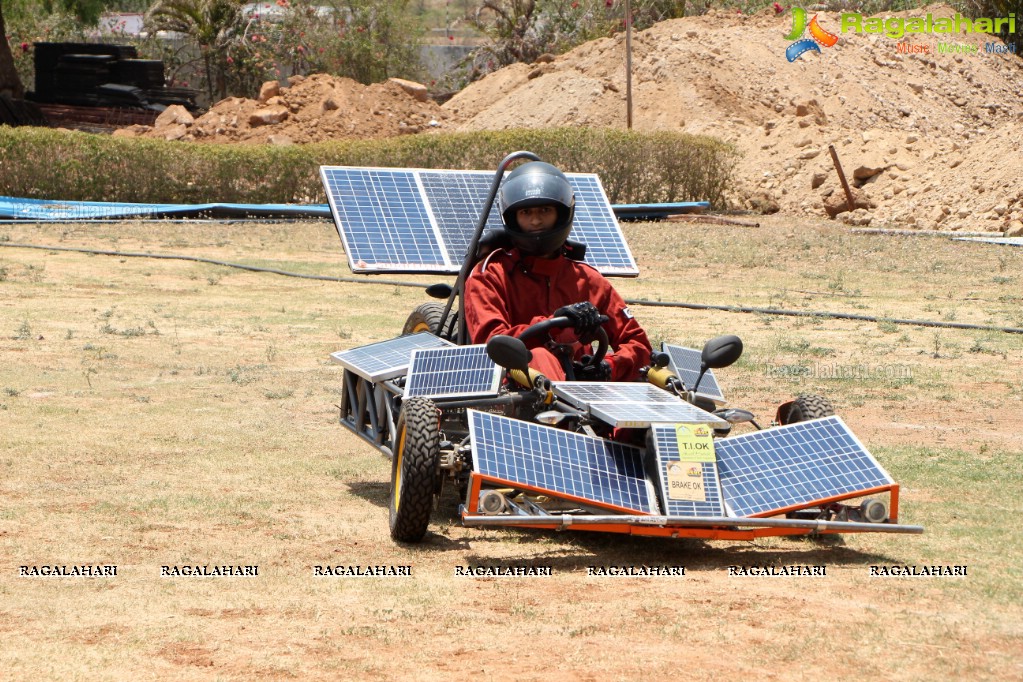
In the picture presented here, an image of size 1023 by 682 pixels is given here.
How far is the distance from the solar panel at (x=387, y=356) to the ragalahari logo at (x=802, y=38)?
29951mm

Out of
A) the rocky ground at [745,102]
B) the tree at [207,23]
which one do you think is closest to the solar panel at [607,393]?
the rocky ground at [745,102]

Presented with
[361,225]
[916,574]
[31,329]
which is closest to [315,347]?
[31,329]

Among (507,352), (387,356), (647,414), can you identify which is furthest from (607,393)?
(387,356)

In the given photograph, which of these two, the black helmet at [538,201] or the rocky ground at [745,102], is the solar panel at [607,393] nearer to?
the black helmet at [538,201]

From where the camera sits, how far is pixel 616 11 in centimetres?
4441

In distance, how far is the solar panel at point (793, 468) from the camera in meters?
6.27

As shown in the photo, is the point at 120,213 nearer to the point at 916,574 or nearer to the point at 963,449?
the point at 963,449

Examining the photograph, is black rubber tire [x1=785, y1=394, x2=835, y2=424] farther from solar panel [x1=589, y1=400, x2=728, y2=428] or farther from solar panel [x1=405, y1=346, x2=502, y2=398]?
solar panel [x1=405, y1=346, x2=502, y2=398]

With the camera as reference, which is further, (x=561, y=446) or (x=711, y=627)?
(x=561, y=446)

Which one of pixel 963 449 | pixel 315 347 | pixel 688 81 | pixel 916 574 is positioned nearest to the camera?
pixel 916 574

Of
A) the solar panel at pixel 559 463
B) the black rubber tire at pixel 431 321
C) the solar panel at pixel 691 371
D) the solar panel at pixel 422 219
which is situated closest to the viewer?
the solar panel at pixel 559 463

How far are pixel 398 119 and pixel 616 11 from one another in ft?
38.9

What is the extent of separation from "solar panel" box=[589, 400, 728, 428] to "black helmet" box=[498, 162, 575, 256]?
4.29ft

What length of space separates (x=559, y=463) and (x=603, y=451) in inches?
10.1
